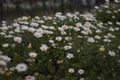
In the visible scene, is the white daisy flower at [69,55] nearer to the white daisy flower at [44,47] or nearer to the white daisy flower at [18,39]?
the white daisy flower at [44,47]

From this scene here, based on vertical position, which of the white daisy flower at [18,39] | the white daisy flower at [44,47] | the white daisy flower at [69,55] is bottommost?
the white daisy flower at [69,55]

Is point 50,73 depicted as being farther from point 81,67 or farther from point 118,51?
point 118,51

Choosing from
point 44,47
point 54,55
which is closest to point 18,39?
point 44,47

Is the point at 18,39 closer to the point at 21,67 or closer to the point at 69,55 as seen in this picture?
the point at 21,67

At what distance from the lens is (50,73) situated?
3600 mm

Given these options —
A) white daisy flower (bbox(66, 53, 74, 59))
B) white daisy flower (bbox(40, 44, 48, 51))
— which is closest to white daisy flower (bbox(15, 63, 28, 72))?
white daisy flower (bbox(40, 44, 48, 51))

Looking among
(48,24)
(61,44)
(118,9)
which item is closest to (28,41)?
(61,44)

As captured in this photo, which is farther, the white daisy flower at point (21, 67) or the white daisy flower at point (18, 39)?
the white daisy flower at point (18, 39)

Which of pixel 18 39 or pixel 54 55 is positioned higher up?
pixel 18 39

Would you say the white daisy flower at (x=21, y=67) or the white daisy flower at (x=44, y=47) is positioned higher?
the white daisy flower at (x=44, y=47)

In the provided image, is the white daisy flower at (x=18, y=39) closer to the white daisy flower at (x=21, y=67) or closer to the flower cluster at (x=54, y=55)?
the flower cluster at (x=54, y=55)

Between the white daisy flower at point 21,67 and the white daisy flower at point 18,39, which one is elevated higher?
the white daisy flower at point 18,39

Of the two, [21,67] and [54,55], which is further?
[54,55]

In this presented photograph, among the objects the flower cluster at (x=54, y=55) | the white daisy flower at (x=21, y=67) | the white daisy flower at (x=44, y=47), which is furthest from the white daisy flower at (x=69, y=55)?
the white daisy flower at (x=21, y=67)
